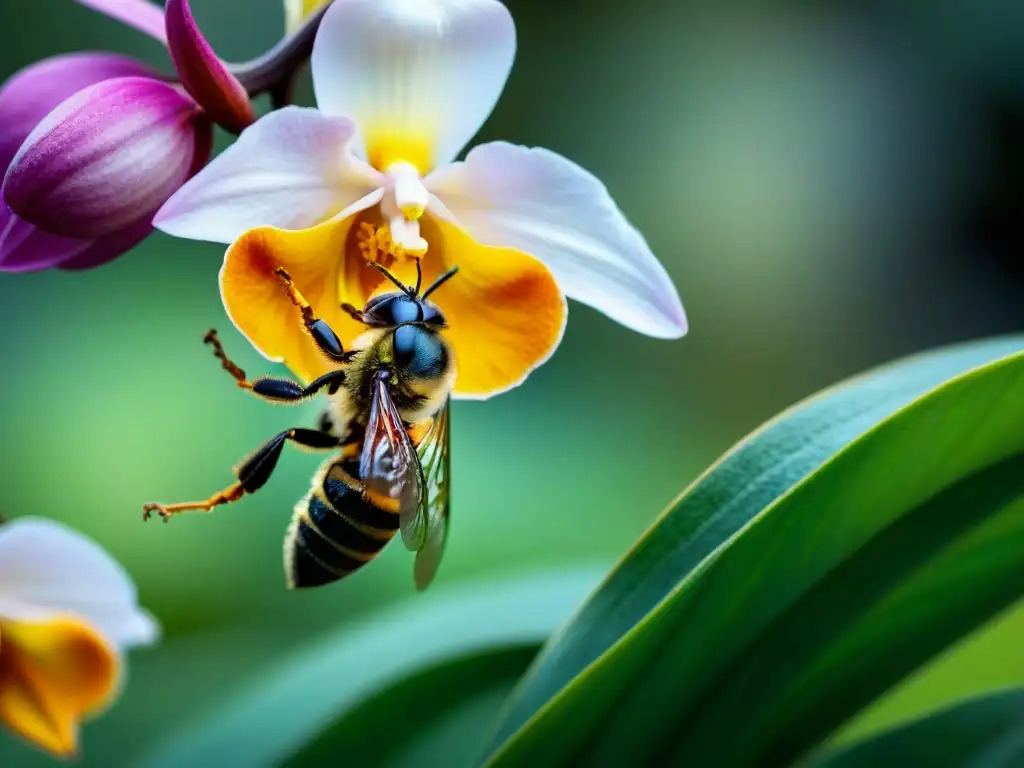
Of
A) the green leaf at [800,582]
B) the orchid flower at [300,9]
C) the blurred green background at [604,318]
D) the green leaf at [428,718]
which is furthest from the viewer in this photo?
the blurred green background at [604,318]

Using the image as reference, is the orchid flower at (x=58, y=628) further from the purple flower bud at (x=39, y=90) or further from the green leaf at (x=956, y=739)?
the green leaf at (x=956, y=739)

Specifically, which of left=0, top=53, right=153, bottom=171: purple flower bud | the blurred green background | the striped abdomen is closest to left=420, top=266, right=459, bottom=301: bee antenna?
the striped abdomen

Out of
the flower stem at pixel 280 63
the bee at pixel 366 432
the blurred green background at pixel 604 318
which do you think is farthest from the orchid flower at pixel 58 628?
the blurred green background at pixel 604 318

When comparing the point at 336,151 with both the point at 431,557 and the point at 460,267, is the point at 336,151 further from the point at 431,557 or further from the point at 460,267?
the point at 431,557

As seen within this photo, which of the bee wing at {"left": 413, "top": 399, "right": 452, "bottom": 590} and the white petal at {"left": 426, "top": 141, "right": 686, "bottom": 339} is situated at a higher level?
the white petal at {"left": 426, "top": 141, "right": 686, "bottom": 339}

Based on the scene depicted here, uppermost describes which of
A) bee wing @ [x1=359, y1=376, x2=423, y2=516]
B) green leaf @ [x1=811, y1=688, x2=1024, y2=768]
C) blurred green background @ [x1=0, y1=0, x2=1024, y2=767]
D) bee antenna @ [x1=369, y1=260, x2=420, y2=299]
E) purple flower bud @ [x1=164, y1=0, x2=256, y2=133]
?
purple flower bud @ [x1=164, y1=0, x2=256, y2=133]

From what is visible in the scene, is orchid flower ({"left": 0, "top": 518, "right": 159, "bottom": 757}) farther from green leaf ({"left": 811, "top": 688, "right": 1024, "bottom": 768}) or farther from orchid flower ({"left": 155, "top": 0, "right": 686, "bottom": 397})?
green leaf ({"left": 811, "top": 688, "right": 1024, "bottom": 768})

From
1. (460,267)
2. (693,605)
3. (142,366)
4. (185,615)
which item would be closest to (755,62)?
(142,366)
